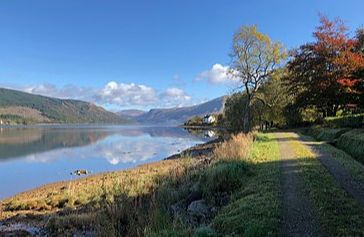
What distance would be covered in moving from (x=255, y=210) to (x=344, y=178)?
16.6 ft

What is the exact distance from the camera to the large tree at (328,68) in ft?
115

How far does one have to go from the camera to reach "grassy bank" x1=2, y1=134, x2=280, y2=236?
7.97 metres

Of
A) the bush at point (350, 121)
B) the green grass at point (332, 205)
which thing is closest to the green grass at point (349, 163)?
the green grass at point (332, 205)

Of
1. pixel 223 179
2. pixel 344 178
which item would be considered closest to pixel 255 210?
pixel 223 179

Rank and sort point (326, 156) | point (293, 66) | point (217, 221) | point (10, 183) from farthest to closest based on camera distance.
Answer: point (293, 66), point (10, 183), point (326, 156), point (217, 221)

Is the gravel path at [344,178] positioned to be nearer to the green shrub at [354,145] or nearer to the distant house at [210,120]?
the green shrub at [354,145]

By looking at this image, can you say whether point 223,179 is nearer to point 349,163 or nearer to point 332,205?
point 332,205

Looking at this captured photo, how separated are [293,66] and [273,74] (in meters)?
2.82

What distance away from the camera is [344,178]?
471 inches

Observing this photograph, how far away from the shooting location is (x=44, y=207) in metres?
19.3

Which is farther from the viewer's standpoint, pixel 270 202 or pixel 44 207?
pixel 44 207

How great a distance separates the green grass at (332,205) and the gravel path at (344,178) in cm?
20

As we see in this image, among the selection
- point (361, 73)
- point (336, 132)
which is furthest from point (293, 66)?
point (336, 132)

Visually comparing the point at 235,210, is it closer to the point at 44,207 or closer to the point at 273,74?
the point at 44,207
